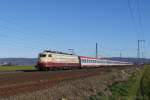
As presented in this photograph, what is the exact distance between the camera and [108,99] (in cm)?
1775

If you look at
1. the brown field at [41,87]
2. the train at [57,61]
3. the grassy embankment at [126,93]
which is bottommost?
the grassy embankment at [126,93]

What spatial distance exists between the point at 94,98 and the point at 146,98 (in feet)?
10.0

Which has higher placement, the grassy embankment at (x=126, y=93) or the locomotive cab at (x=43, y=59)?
the locomotive cab at (x=43, y=59)

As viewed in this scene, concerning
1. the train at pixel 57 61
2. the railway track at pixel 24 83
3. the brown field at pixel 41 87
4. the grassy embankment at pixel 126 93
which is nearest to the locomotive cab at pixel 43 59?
the train at pixel 57 61

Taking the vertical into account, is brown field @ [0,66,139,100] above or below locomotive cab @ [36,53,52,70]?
below

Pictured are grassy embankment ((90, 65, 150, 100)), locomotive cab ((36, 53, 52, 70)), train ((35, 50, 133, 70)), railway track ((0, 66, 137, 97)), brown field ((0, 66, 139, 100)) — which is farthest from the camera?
train ((35, 50, 133, 70))

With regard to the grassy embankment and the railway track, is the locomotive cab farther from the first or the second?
the grassy embankment

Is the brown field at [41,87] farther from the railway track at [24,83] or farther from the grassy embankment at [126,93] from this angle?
the grassy embankment at [126,93]

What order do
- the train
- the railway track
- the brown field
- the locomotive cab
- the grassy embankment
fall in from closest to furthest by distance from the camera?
the brown field → the grassy embankment → the railway track → the locomotive cab → the train

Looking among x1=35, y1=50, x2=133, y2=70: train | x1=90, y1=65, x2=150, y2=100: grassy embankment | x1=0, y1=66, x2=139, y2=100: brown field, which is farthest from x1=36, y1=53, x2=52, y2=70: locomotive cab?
x1=90, y1=65, x2=150, y2=100: grassy embankment

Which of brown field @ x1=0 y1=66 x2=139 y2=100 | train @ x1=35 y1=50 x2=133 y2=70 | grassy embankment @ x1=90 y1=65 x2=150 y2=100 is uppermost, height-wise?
train @ x1=35 y1=50 x2=133 y2=70

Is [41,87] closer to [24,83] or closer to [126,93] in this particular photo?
[24,83]

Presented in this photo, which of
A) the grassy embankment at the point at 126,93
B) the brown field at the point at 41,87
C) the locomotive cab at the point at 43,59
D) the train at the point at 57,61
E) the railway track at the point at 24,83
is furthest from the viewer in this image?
the train at the point at 57,61

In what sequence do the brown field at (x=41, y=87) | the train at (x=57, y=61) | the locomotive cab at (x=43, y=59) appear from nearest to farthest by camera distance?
the brown field at (x=41, y=87) < the locomotive cab at (x=43, y=59) < the train at (x=57, y=61)
